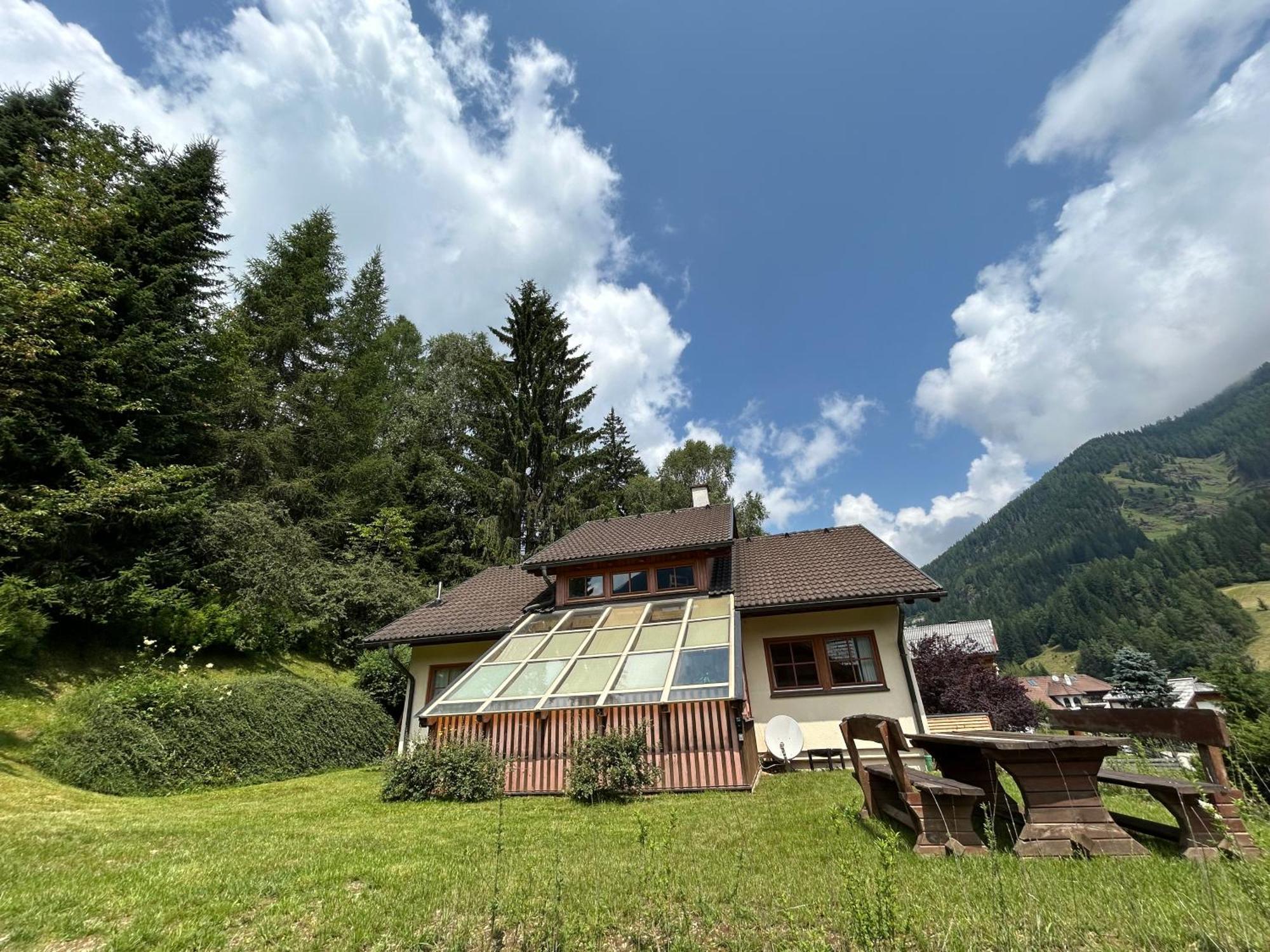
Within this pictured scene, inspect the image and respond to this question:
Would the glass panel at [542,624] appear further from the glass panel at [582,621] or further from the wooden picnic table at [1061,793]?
the wooden picnic table at [1061,793]

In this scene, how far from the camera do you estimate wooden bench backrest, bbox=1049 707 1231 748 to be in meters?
3.33

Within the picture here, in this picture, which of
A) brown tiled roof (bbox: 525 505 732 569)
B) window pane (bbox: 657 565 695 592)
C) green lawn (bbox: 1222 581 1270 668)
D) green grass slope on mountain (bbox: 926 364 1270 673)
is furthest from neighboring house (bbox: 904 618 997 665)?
green lawn (bbox: 1222 581 1270 668)

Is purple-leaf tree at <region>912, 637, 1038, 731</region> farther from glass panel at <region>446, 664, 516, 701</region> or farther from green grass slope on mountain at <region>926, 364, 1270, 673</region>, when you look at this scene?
green grass slope on mountain at <region>926, 364, 1270, 673</region>

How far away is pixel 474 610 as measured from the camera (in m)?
13.1

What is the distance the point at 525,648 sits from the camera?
9.58 meters

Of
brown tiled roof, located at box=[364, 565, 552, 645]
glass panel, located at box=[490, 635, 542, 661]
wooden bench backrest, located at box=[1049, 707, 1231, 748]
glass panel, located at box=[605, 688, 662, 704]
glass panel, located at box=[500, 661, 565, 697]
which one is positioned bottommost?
wooden bench backrest, located at box=[1049, 707, 1231, 748]

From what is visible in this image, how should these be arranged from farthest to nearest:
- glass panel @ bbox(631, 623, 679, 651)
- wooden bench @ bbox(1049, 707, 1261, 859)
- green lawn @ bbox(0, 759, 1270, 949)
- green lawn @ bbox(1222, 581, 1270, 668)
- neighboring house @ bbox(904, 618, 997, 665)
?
green lawn @ bbox(1222, 581, 1270, 668), neighboring house @ bbox(904, 618, 997, 665), glass panel @ bbox(631, 623, 679, 651), wooden bench @ bbox(1049, 707, 1261, 859), green lawn @ bbox(0, 759, 1270, 949)

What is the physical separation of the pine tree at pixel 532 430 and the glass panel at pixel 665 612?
1029cm

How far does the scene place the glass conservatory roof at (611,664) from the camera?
24.6ft

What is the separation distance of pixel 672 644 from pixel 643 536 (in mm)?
4617

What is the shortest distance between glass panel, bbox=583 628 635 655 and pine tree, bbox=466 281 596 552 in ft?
35.9

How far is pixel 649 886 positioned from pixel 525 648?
21.6 feet

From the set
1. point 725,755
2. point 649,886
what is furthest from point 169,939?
point 725,755

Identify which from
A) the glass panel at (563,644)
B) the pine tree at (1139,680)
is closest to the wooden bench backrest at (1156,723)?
the glass panel at (563,644)
